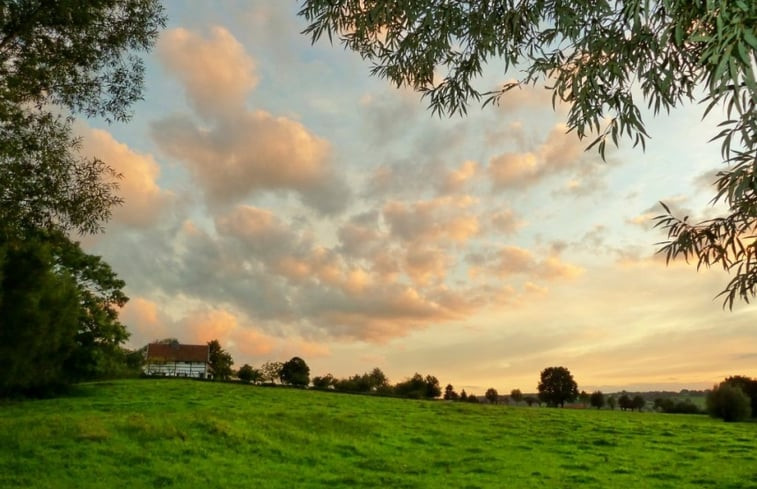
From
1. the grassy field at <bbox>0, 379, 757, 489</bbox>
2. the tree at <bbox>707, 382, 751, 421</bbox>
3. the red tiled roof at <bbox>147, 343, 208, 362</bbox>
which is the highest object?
the red tiled roof at <bbox>147, 343, 208, 362</bbox>

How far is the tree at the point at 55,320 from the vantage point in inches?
1432

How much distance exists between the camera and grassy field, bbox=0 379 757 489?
762 inches

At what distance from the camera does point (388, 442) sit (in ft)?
89.2

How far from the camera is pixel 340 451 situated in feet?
80.7

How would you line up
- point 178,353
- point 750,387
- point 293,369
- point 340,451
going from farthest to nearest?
point 178,353 < point 293,369 < point 750,387 < point 340,451

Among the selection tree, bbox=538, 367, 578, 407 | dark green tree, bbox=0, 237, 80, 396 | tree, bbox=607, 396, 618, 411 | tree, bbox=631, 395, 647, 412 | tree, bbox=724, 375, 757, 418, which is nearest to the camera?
dark green tree, bbox=0, 237, 80, 396

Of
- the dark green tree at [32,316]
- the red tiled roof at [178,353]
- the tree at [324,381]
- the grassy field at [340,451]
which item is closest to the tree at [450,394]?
the tree at [324,381]

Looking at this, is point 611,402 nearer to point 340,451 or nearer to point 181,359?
point 181,359

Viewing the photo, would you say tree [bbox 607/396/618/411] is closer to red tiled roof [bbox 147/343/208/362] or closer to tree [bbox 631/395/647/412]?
tree [bbox 631/395/647/412]

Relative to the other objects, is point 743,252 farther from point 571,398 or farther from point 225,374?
point 225,374

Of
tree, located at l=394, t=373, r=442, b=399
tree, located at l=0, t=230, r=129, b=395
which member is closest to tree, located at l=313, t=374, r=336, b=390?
tree, located at l=394, t=373, r=442, b=399

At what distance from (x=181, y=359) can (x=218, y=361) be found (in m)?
7.35

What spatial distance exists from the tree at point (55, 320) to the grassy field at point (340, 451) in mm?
3588

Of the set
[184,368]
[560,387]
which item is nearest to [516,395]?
[560,387]
